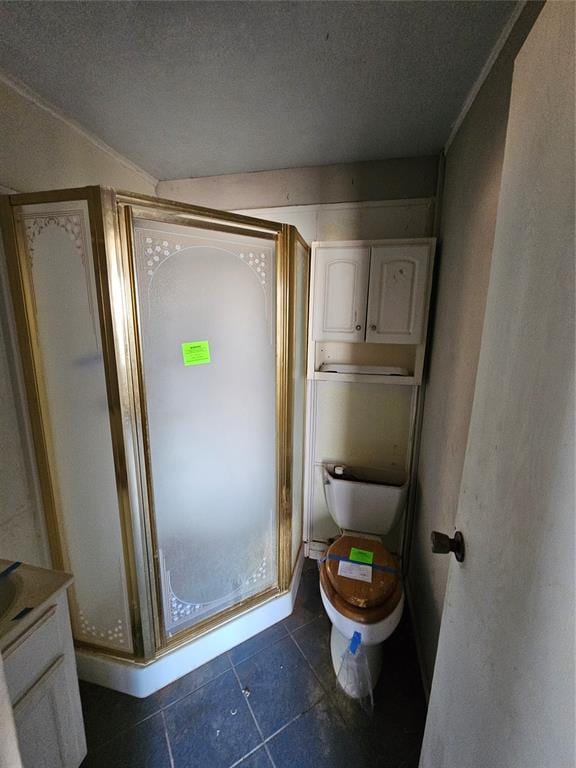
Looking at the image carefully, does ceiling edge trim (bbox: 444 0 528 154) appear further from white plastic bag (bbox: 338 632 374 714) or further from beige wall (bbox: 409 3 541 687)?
white plastic bag (bbox: 338 632 374 714)

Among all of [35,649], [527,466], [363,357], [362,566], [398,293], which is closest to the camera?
[527,466]

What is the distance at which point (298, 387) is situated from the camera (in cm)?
165

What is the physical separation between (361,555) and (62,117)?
232 cm

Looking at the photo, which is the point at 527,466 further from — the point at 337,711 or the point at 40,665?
the point at 337,711

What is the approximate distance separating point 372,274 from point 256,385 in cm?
82

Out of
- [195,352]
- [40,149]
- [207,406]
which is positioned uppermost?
[40,149]

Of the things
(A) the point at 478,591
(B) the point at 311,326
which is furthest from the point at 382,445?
(A) the point at 478,591

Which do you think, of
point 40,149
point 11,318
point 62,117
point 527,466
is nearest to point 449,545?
point 527,466

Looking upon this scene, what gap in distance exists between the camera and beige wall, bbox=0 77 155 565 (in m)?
1.06

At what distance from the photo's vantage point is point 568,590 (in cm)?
35

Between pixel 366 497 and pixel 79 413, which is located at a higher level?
pixel 79 413

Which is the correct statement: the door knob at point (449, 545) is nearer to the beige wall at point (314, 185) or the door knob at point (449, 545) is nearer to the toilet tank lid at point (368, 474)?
the toilet tank lid at point (368, 474)

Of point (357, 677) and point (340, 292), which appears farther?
point (340, 292)

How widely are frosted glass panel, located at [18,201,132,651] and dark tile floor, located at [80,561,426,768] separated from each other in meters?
0.26
